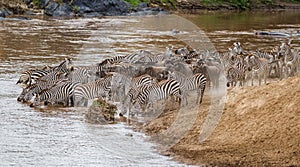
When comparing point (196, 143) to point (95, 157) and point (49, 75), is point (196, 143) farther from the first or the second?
point (49, 75)

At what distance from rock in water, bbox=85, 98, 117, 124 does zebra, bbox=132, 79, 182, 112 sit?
0.75m

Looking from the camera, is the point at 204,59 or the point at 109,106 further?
the point at 204,59

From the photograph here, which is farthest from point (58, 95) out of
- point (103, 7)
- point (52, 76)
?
point (103, 7)

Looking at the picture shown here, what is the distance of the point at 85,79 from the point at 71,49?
1248cm

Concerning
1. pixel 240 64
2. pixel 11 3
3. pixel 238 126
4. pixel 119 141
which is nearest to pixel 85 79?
pixel 240 64

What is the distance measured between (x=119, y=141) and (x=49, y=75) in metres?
7.65

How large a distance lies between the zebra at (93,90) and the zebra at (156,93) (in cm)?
188

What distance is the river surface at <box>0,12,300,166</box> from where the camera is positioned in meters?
12.5

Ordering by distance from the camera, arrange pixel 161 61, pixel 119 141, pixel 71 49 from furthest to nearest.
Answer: pixel 71 49 < pixel 161 61 < pixel 119 141

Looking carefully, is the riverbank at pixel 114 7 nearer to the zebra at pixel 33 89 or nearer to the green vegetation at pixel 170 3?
the green vegetation at pixel 170 3

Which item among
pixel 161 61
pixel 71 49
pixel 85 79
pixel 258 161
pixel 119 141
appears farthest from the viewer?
pixel 71 49

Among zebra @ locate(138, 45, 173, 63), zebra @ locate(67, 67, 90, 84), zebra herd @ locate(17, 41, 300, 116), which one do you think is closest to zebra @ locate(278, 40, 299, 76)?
zebra herd @ locate(17, 41, 300, 116)

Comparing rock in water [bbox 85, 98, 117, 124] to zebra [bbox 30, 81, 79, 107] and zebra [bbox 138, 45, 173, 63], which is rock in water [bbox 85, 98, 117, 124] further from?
zebra [bbox 138, 45, 173, 63]

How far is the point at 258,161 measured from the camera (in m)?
11.1
